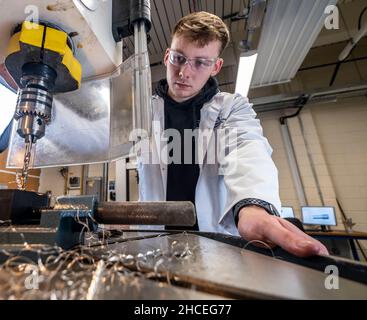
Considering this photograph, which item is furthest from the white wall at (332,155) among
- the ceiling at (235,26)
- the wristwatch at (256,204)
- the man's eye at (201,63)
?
the wristwatch at (256,204)

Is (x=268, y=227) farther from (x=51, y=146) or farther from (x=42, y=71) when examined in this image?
(x=51, y=146)

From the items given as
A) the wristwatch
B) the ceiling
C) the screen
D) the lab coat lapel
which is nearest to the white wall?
the screen

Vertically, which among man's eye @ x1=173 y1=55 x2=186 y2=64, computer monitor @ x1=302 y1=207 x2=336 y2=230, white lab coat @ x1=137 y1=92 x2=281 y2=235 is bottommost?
computer monitor @ x1=302 y1=207 x2=336 y2=230

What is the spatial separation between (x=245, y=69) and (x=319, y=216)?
2219 millimetres

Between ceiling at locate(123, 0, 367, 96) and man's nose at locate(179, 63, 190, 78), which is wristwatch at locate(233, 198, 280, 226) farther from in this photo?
ceiling at locate(123, 0, 367, 96)

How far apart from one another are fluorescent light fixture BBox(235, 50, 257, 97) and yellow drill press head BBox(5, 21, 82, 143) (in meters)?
1.70

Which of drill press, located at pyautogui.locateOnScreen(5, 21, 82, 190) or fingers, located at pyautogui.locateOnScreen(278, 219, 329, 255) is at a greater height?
drill press, located at pyautogui.locateOnScreen(5, 21, 82, 190)

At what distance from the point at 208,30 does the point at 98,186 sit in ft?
10.4

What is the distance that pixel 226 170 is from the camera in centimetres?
72

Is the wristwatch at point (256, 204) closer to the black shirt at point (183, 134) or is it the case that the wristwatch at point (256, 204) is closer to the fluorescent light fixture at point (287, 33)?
the black shirt at point (183, 134)

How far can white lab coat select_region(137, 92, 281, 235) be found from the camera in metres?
0.58

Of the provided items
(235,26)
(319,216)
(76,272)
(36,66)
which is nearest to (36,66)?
(36,66)

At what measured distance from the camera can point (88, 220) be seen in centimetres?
36
